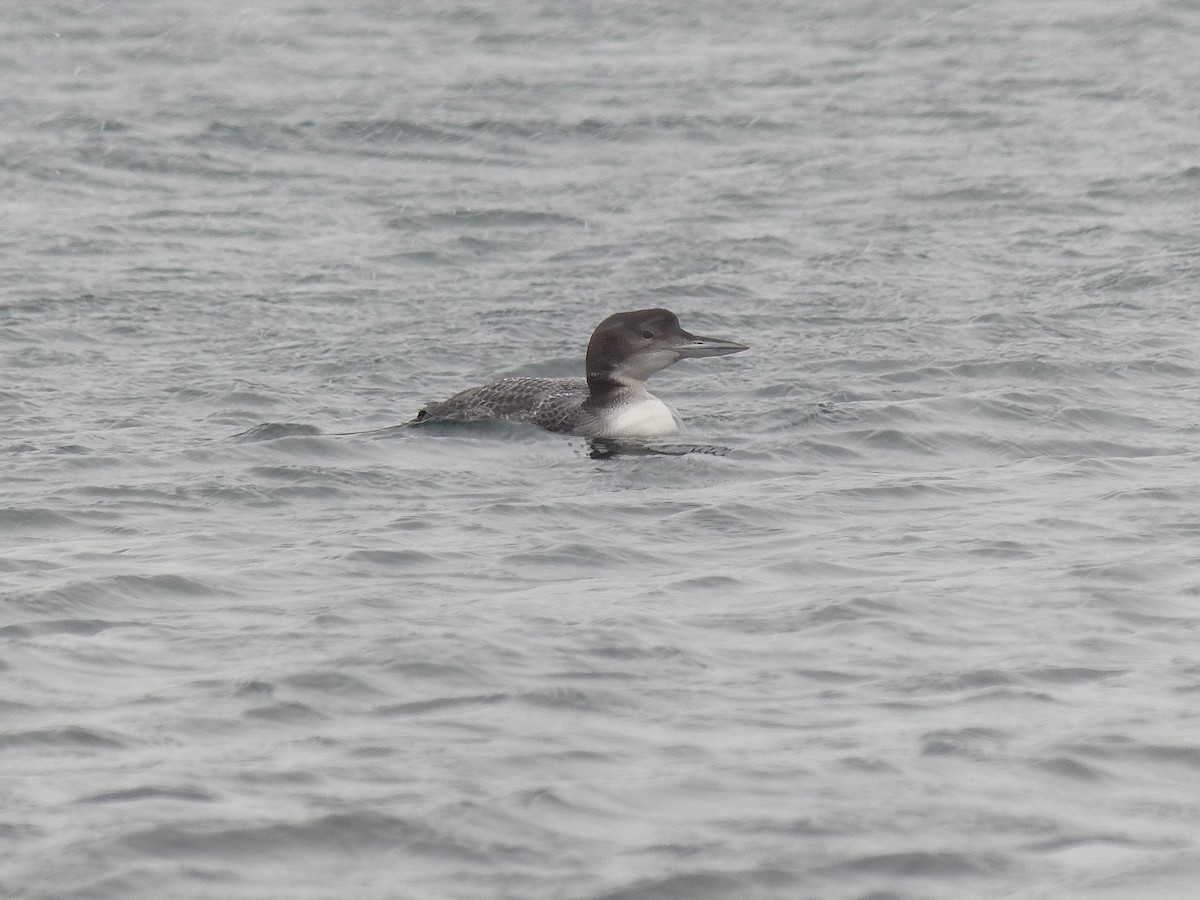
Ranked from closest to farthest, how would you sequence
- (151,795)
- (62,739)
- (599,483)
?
(151,795) → (62,739) → (599,483)

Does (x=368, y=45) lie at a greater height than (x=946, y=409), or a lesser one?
greater

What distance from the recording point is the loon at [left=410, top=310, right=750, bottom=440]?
1212cm

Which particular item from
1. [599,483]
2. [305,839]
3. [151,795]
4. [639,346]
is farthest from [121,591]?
[639,346]

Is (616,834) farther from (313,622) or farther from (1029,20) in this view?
(1029,20)

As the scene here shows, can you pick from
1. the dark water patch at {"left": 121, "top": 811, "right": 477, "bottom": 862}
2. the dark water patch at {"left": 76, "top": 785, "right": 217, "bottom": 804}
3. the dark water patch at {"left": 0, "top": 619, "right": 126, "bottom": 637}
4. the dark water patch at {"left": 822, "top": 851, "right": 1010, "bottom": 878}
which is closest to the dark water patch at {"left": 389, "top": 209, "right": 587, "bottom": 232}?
the dark water patch at {"left": 0, "top": 619, "right": 126, "bottom": 637}

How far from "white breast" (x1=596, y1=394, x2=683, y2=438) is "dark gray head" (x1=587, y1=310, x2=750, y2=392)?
22 centimetres

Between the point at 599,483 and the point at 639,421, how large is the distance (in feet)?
3.93

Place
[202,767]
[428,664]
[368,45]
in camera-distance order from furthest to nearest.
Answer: [368,45] → [428,664] → [202,767]

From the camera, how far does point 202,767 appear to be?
655 centimetres

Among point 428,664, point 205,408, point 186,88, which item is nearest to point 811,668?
point 428,664

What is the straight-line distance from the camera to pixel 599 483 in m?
11.0

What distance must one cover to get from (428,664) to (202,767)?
4.06 feet

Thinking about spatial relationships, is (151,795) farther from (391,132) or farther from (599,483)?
Answer: (391,132)

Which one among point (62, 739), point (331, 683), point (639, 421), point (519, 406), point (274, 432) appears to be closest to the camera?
point (62, 739)
